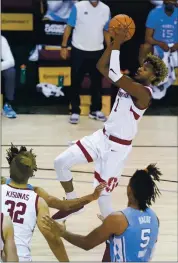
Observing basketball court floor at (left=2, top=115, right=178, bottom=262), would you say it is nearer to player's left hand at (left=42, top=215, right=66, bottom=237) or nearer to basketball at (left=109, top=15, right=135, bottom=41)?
player's left hand at (left=42, top=215, right=66, bottom=237)

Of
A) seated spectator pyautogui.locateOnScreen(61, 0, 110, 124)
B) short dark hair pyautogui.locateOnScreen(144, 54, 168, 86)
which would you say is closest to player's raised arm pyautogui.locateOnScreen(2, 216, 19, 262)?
short dark hair pyautogui.locateOnScreen(144, 54, 168, 86)

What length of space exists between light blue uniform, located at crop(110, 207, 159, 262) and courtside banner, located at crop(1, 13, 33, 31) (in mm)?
7151

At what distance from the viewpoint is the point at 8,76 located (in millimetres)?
10656

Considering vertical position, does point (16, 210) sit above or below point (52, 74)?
above

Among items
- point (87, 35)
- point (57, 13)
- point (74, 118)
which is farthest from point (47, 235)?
point (57, 13)

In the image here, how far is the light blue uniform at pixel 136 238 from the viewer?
4.50m

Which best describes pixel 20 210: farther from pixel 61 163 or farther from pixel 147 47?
pixel 147 47

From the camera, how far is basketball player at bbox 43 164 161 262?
177 inches

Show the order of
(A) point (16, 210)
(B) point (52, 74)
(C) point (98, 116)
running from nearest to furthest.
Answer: (A) point (16, 210), (C) point (98, 116), (B) point (52, 74)

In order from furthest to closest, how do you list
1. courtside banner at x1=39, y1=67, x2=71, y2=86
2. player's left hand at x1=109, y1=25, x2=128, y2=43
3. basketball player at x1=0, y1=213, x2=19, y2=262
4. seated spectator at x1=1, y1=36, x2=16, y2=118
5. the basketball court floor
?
courtside banner at x1=39, y1=67, x2=71, y2=86 → seated spectator at x1=1, y1=36, x2=16, y2=118 → the basketball court floor → player's left hand at x1=109, y1=25, x2=128, y2=43 → basketball player at x1=0, y1=213, x2=19, y2=262

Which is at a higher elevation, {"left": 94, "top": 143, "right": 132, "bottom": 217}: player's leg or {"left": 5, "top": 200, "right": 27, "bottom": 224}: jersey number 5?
{"left": 5, "top": 200, "right": 27, "bottom": 224}: jersey number 5

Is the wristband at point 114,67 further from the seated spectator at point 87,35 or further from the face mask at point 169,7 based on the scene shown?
the face mask at point 169,7

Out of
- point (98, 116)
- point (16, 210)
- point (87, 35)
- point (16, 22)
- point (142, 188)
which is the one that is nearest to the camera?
point (142, 188)

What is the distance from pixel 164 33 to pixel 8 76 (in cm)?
247
